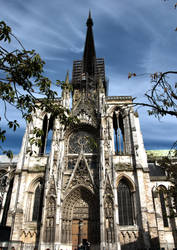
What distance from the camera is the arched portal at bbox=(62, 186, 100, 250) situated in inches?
728

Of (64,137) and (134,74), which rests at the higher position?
(64,137)

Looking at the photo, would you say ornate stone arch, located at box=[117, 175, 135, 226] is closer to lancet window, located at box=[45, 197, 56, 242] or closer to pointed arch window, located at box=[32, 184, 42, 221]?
lancet window, located at box=[45, 197, 56, 242]

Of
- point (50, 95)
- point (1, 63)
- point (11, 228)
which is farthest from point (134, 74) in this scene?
point (11, 228)

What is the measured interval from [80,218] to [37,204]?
4.43 m

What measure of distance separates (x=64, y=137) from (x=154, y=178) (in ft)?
36.4

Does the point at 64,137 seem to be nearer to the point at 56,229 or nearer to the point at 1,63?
the point at 56,229

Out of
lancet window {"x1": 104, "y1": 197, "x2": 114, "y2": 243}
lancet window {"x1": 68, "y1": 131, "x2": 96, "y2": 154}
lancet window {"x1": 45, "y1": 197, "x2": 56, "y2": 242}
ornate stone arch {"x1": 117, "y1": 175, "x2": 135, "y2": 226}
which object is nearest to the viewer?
lancet window {"x1": 104, "y1": 197, "x2": 114, "y2": 243}

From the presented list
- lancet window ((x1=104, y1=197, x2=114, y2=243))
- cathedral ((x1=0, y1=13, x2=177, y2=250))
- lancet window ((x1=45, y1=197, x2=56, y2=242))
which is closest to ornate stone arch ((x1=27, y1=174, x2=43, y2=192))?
cathedral ((x1=0, y1=13, x2=177, y2=250))

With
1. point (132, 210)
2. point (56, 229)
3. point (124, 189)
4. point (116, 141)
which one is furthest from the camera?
point (116, 141)

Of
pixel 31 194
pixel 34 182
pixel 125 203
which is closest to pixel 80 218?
pixel 125 203

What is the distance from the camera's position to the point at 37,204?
66.9ft

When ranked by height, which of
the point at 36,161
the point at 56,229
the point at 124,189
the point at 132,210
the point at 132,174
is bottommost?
the point at 56,229

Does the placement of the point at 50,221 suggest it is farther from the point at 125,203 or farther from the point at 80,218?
the point at 125,203

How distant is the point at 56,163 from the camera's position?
20.8 metres
